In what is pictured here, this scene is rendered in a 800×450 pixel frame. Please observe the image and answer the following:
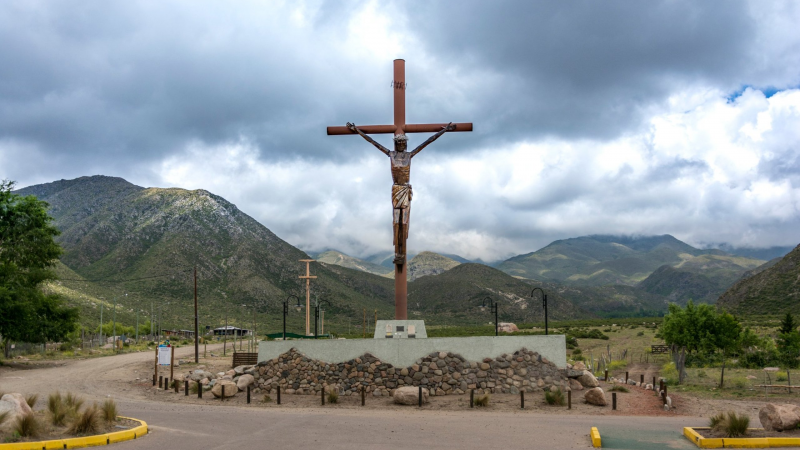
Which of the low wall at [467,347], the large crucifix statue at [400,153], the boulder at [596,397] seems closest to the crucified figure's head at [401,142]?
the large crucifix statue at [400,153]

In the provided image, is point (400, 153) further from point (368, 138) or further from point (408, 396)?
point (408, 396)

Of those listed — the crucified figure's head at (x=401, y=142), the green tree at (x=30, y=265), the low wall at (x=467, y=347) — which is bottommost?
the low wall at (x=467, y=347)

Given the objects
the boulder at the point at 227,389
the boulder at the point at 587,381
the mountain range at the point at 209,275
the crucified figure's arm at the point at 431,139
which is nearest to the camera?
the boulder at the point at 587,381

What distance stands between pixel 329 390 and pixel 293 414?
3.52 meters

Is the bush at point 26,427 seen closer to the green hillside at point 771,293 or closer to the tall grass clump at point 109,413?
the tall grass clump at point 109,413

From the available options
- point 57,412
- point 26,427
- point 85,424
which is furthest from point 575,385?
point 26,427

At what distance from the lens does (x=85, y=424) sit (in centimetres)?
1355

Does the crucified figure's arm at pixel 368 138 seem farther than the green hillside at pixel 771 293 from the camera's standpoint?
No

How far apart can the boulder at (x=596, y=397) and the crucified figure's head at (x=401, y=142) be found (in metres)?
11.2

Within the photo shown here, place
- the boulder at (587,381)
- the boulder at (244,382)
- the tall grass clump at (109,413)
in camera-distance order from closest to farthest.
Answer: the tall grass clump at (109,413)
the boulder at (587,381)
the boulder at (244,382)

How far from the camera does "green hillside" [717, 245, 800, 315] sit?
7059cm

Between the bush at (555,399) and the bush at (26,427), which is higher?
the bush at (26,427)

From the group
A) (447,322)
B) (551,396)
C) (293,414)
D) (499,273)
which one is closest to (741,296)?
(447,322)

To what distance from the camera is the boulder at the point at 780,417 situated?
1305 cm
